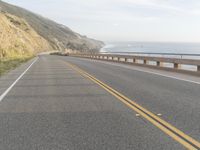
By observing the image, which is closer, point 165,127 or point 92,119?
point 165,127

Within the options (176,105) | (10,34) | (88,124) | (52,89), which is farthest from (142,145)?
(10,34)

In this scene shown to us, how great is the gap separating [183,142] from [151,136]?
647 millimetres

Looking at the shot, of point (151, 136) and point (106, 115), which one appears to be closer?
point (151, 136)

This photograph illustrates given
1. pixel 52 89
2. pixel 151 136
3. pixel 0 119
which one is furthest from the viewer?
pixel 52 89

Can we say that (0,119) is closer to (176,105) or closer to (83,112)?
(83,112)

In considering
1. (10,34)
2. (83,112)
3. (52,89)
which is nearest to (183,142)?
(83,112)

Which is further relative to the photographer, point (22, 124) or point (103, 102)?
point (103, 102)

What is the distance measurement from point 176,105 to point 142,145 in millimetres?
4245

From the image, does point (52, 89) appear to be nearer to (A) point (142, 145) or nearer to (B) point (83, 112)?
(B) point (83, 112)

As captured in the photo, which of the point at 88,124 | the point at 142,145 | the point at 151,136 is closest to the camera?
the point at 142,145

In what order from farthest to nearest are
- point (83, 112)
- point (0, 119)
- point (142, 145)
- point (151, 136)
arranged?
point (83, 112) → point (0, 119) → point (151, 136) → point (142, 145)

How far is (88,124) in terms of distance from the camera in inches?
318

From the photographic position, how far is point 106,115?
9016 mm

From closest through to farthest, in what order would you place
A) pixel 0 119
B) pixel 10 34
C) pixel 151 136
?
1. pixel 151 136
2. pixel 0 119
3. pixel 10 34
